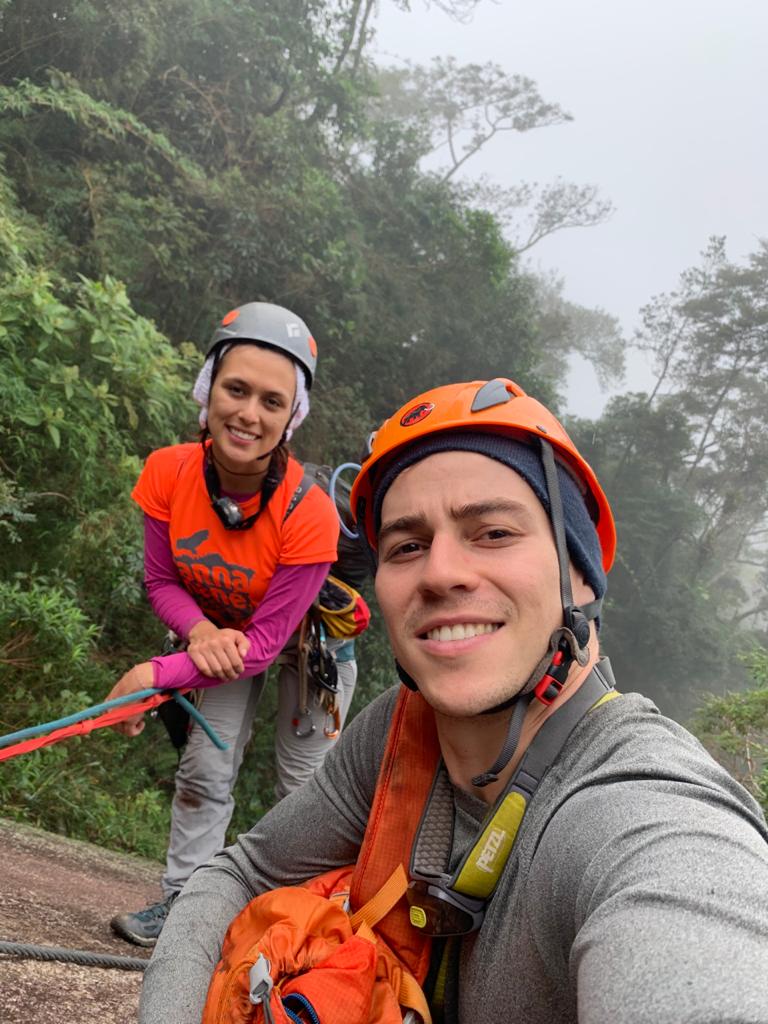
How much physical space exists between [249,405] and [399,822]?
1812mm

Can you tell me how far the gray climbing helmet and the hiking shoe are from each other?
6.75 ft

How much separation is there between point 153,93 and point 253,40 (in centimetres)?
253

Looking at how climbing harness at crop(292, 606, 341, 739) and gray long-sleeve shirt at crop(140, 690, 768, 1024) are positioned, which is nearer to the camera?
gray long-sleeve shirt at crop(140, 690, 768, 1024)

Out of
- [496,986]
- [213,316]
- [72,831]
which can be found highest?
[213,316]

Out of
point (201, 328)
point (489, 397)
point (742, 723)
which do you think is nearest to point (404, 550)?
point (489, 397)

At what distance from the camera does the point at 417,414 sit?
154 centimetres

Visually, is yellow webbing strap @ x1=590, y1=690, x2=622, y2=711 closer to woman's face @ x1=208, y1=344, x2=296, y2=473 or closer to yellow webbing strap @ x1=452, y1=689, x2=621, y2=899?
yellow webbing strap @ x1=452, y1=689, x2=621, y2=899

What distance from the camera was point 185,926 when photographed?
1.56 m

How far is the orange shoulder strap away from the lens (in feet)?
4.40

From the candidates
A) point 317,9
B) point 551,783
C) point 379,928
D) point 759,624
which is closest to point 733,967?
point 551,783

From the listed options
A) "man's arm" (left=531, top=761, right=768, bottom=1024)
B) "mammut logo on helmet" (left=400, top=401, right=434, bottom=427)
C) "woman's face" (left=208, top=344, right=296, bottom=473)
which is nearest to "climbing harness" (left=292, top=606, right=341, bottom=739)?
"woman's face" (left=208, top=344, right=296, bottom=473)

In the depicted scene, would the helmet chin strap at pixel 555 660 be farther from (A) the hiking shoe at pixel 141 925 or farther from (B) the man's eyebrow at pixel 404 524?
(A) the hiking shoe at pixel 141 925

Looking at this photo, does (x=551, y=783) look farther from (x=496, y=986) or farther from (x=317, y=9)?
(x=317, y=9)

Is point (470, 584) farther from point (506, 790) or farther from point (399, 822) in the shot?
point (399, 822)
